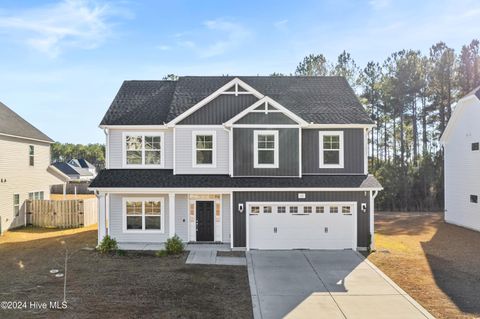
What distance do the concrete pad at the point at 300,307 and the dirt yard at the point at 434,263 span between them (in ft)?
8.60

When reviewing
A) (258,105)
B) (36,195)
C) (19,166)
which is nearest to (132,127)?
(258,105)

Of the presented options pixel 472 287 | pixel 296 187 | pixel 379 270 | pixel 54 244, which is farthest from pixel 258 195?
pixel 54 244

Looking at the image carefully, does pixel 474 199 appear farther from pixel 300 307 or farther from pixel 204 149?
pixel 300 307

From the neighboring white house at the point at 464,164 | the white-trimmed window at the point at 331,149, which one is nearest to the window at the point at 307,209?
the white-trimmed window at the point at 331,149

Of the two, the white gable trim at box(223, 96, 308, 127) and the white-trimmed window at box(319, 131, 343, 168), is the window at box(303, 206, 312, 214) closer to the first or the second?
the white-trimmed window at box(319, 131, 343, 168)

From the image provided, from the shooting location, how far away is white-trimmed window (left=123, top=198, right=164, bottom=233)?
714 inches

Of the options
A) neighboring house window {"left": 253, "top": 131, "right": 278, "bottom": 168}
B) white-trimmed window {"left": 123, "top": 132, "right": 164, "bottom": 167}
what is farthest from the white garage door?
white-trimmed window {"left": 123, "top": 132, "right": 164, "bottom": 167}

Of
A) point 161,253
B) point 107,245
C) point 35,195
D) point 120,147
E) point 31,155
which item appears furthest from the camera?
point 35,195

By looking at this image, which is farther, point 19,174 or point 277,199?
point 19,174

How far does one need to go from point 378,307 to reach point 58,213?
20.3 metres

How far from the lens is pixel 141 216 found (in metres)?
18.1

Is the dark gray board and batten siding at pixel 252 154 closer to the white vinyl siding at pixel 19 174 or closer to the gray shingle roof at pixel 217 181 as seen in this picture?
the gray shingle roof at pixel 217 181

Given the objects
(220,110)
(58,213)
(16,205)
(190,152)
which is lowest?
(58,213)

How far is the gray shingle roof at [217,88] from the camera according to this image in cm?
1895
